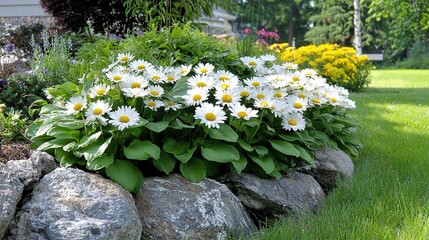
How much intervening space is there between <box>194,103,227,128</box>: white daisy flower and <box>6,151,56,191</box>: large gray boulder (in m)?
0.77

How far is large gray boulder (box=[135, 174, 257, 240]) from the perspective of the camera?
2.21 meters

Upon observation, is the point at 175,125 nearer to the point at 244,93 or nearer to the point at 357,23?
the point at 244,93

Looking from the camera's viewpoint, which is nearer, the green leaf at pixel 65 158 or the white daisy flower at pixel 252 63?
the green leaf at pixel 65 158

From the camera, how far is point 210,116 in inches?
98.9

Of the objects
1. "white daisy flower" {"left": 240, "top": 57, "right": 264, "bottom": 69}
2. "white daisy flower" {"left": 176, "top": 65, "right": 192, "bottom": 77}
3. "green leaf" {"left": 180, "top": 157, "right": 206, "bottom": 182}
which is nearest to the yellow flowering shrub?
"white daisy flower" {"left": 240, "top": 57, "right": 264, "bottom": 69}

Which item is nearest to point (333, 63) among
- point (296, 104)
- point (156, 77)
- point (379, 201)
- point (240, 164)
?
point (296, 104)

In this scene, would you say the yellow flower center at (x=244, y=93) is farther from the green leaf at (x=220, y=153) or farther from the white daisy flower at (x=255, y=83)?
the green leaf at (x=220, y=153)

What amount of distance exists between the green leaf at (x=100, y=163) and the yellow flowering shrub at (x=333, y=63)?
7601 mm

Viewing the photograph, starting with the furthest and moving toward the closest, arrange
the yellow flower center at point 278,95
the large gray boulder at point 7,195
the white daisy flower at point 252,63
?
1. the white daisy flower at point 252,63
2. the yellow flower center at point 278,95
3. the large gray boulder at point 7,195

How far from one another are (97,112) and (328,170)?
151 centimetres

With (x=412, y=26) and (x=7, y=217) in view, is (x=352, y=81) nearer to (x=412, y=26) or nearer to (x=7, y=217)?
(x=7, y=217)

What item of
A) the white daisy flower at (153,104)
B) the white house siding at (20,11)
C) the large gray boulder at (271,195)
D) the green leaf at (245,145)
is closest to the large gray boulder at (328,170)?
the large gray boulder at (271,195)

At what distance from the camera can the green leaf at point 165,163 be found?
8.20ft

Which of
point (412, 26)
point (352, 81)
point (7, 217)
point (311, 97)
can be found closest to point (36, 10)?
point (352, 81)
